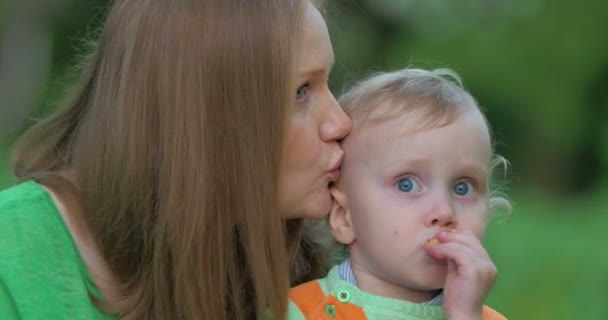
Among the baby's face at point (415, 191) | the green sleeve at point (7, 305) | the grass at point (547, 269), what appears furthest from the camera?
the grass at point (547, 269)

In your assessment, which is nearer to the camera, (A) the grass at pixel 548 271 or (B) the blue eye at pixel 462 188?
(B) the blue eye at pixel 462 188

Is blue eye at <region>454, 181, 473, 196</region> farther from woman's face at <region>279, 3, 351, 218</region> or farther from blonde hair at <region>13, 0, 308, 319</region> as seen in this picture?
blonde hair at <region>13, 0, 308, 319</region>

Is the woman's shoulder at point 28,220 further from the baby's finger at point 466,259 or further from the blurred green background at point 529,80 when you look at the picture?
the blurred green background at point 529,80

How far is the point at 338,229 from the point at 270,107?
1.26 ft

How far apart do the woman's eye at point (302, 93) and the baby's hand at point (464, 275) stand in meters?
0.49

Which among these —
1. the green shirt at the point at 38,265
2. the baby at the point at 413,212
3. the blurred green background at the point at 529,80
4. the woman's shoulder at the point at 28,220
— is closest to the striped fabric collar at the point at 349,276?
the baby at the point at 413,212

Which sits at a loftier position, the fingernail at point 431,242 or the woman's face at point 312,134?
the woman's face at point 312,134

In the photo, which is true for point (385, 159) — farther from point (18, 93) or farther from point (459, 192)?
point (18, 93)

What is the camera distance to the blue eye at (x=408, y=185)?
2.38 m

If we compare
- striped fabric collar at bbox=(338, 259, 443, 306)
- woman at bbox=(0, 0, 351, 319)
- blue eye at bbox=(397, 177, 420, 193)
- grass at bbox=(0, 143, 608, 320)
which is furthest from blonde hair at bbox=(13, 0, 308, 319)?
grass at bbox=(0, 143, 608, 320)

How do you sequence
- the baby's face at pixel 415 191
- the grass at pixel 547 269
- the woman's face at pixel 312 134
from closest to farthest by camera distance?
the baby's face at pixel 415 191, the woman's face at pixel 312 134, the grass at pixel 547 269

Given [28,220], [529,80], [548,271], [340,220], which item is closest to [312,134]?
[340,220]

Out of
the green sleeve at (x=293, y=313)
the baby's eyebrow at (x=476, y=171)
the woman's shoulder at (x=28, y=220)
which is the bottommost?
the green sleeve at (x=293, y=313)

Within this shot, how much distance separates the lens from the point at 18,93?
39.4ft
